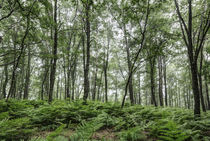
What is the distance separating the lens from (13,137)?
243 cm

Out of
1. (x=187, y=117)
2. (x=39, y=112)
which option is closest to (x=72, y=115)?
(x=39, y=112)

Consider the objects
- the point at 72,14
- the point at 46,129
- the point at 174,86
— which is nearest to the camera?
the point at 46,129

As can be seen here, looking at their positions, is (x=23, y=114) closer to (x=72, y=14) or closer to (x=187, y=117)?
(x=187, y=117)

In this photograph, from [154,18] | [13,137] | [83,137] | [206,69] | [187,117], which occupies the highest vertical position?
[154,18]

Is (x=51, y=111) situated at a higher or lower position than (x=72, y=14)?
lower

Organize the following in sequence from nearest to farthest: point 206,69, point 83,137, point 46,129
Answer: point 83,137, point 46,129, point 206,69

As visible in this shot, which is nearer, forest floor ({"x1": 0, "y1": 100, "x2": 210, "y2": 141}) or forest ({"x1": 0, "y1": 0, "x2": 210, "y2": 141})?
forest floor ({"x1": 0, "y1": 100, "x2": 210, "y2": 141})

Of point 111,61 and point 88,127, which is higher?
point 111,61

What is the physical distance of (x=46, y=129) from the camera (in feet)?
11.0

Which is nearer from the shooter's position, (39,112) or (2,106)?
(39,112)

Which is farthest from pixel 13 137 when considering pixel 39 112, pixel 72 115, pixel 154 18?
pixel 154 18

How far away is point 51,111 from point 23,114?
→ 1104 millimetres

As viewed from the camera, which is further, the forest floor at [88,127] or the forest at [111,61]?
the forest at [111,61]

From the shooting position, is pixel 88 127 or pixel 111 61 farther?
pixel 111 61
